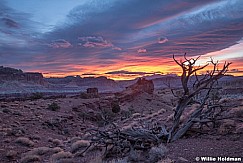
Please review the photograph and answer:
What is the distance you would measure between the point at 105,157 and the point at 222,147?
4.84m

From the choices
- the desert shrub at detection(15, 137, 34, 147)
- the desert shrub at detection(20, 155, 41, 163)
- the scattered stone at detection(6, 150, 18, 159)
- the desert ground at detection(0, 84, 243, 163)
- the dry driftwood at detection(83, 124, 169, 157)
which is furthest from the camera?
the desert shrub at detection(15, 137, 34, 147)

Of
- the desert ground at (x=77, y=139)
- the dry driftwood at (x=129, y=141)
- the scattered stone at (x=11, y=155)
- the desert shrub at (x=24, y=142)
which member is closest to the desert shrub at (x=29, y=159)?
the desert ground at (x=77, y=139)

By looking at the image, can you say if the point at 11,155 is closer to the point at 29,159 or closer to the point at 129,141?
the point at 29,159

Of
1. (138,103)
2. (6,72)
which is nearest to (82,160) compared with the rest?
(138,103)

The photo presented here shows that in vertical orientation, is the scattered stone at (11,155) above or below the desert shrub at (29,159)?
below

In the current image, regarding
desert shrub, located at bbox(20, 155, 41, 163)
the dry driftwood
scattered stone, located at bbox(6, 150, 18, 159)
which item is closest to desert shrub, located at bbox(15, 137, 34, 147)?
scattered stone, located at bbox(6, 150, 18, 159)

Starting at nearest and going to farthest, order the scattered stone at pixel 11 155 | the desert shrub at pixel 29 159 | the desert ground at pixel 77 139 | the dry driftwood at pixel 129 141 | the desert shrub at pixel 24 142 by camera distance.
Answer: the desert ground at pixel 77 139, the dry driftwood at pixel 129 141, the desert shrub at pixel 29 159, the scattered stone at pixel 11 155, the desert shrub at pixel 24 142

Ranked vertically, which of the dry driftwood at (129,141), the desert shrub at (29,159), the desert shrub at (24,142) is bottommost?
the desert shrub at (24,142)

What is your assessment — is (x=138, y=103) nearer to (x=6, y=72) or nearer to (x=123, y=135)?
(x=123, y=135)

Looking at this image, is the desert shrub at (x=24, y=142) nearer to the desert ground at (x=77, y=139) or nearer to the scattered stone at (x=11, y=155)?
the desert ground at (x=77, y=139)

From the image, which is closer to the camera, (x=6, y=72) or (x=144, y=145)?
(x=144, y=145)

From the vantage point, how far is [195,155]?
8.88m

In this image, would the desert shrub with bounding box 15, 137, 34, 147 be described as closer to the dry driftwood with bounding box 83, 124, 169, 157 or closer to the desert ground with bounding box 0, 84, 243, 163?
the desert ground with bounding box 0, 84, 243, 163

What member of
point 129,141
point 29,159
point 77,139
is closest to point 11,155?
point 29,159
